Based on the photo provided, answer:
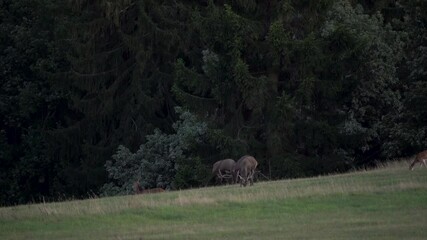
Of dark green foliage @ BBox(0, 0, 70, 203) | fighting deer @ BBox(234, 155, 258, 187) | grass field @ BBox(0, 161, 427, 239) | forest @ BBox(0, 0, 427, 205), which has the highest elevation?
grass field @ BBox(0, 161, 427, 239)

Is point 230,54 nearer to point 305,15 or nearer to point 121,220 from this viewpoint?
point 305,15

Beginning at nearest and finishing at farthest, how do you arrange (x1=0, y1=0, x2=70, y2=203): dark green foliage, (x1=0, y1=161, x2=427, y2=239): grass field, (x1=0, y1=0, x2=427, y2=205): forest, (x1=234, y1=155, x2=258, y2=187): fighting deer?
(x1=0, y1=161, x2=427, y2=239): grass field → (x1=234, y1=155, x2=258, y2=187): fighting deer → (x1=0, y1=0, x2=427, y2=205): forest → (x1=0, y1=0, x2=70, y2=203): dark green foliage

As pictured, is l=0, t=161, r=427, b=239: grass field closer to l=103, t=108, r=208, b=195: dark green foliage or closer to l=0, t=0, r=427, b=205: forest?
l=0, t=0, r=427, b=205: forest

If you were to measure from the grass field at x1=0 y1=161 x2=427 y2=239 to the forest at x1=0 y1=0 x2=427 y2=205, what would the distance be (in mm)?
15461

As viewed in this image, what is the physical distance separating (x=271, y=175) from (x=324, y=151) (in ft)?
12.4

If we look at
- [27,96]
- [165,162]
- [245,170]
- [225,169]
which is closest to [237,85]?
[165,162]

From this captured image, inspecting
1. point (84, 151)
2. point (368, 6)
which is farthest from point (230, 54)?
point (84, 151)

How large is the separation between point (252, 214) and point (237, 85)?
22.7 meters

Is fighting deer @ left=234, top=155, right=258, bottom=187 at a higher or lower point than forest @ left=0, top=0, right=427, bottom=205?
higher

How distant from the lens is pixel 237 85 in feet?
158

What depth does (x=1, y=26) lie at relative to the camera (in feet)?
203

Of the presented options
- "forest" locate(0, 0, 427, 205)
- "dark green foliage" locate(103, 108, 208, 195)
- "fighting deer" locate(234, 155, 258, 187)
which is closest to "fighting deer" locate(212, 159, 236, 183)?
"fighting deer" locate(234, 155, 258, 187)

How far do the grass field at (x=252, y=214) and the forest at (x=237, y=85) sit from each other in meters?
15.5

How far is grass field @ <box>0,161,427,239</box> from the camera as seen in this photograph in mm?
22766
